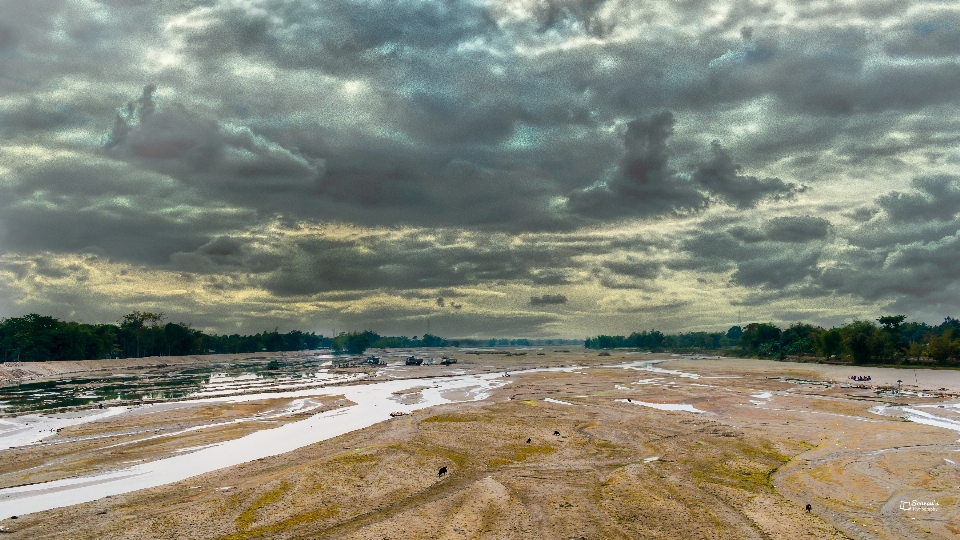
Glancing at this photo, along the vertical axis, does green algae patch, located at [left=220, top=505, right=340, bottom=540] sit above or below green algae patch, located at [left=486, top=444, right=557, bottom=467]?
above

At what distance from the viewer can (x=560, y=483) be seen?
96.3 ft

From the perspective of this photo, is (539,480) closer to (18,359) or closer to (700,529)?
(700,529)

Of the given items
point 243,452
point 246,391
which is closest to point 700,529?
point 243,452

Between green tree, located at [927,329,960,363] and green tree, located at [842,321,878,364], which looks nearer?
green tree, located at [927,329,960,363]

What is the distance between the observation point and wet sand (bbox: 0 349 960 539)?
22.8 metres

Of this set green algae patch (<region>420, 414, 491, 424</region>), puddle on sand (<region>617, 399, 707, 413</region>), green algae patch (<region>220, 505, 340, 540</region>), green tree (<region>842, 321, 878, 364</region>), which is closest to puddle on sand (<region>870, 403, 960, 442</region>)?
puddle on sand (<region>617, 399, 707, 413</region>)

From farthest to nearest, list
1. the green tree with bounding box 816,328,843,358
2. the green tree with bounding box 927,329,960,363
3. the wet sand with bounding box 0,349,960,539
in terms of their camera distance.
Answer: the green tree with bounding box 816,328,843,358
the green tree with bounding box 927,329,960,363
the wet sand with bounding box 0,349,960,539

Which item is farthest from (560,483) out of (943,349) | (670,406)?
(943,349)

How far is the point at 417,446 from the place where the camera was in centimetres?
3891

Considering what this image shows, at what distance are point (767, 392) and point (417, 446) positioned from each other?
214ft

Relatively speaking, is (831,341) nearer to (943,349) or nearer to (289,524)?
(943,349)

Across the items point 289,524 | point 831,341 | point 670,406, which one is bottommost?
point 670,406

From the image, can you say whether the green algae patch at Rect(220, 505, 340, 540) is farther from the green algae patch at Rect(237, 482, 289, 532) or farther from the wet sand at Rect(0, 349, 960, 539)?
the green algae patch at Rect(237, 482, 289, 532)

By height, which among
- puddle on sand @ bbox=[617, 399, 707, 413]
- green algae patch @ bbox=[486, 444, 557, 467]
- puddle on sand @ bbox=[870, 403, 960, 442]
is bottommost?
puddle on sand @ bbox=[617, 399, 707, 413]
